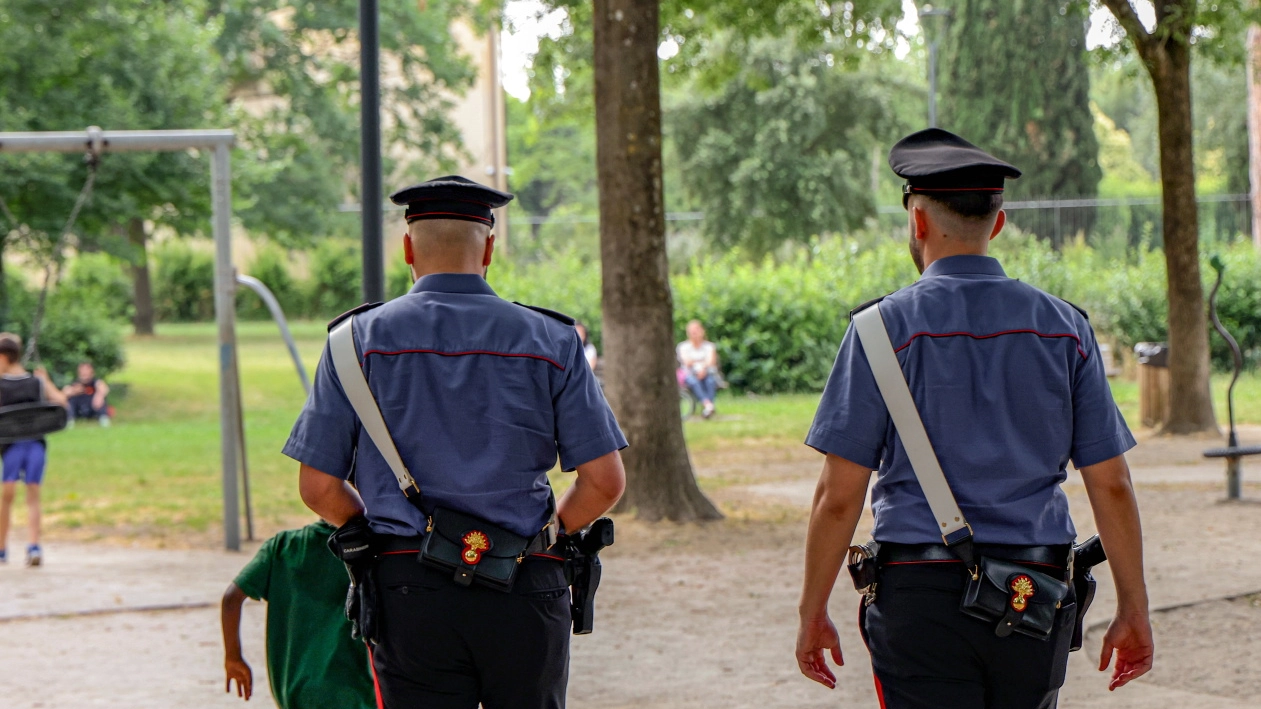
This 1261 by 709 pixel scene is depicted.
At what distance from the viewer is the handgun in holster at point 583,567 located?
10.4 ft

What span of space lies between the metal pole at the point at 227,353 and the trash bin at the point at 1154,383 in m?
A: 11.4

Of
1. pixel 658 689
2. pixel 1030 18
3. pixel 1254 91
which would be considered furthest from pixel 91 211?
pixel 1030 18

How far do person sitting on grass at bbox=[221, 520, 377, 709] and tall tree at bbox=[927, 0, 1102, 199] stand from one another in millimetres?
43273

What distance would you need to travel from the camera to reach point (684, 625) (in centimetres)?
743

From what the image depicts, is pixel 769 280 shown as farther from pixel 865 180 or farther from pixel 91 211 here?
pixel 865 180

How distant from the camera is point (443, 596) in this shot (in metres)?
2.96

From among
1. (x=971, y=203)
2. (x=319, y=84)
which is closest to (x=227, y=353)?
(x=971, y=203)

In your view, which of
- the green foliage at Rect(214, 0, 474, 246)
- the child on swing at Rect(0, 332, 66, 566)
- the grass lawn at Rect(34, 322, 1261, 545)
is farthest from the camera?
the green foliage at Rect(214, 0, 474, 246)

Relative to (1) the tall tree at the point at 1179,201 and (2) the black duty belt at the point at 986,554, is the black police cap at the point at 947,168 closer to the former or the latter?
(2) the black duty belt at the point at 986,554

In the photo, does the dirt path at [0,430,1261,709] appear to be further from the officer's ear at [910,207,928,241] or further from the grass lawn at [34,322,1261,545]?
the officer's ear at [910,207,928,241]

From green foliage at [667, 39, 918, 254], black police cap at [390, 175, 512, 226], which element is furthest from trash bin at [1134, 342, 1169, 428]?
green foliage at [667, 39, 918, 254]

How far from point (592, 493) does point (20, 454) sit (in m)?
7.95

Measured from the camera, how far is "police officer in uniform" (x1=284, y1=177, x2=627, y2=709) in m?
2.96

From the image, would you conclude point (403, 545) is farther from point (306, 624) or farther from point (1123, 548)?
point (1123, 548)
